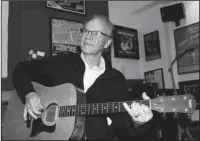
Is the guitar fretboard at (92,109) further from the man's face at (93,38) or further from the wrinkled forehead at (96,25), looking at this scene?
the wrinkled forehead at (96,25)

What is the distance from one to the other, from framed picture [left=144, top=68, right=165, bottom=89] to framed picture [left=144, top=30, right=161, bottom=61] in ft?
0.71

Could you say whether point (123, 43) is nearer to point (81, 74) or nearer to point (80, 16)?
point (80, 16)

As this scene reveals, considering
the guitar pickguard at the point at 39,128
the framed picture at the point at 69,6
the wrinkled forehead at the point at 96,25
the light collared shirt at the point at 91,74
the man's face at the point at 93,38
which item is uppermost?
the framed picture at the point at 69,6

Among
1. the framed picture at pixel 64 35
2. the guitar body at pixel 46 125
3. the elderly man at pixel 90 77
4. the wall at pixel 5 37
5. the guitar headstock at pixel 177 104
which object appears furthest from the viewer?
the framed picture at pixel 64 35

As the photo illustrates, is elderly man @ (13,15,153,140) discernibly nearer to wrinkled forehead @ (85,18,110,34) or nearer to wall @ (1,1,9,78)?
wrinkled forehead @ (85,18,110,34)

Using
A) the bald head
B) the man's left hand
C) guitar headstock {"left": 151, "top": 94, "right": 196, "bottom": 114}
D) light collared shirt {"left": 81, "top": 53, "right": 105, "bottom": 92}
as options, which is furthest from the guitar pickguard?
the bald head

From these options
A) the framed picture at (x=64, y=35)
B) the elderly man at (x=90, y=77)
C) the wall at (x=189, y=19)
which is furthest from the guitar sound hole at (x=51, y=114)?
the wall at (x=189, y=19)

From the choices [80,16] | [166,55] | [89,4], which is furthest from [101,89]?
[166,55]

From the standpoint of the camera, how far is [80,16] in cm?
307

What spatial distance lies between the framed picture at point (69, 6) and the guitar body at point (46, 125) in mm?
1616

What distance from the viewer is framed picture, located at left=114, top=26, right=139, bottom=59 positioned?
3488 mm

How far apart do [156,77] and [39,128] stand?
2536mm

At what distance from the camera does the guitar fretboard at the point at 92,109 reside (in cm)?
118

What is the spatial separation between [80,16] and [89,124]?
190cm
